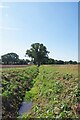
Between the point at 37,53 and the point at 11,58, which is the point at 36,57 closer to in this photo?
the point at 37,53

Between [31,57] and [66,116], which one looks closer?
[66,116]

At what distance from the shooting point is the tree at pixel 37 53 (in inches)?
3066

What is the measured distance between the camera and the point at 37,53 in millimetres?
78500

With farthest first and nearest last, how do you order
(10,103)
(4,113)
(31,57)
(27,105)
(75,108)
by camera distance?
1. (31,57)
2. (27,105)
3. (10,103)
4. (4,113)
5. (75,108)

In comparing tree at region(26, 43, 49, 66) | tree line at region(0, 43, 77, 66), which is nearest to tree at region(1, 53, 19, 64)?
tree line at region(0, 43, 77, 66)

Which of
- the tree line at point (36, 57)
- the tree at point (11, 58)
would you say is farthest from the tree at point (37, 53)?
the tree at point (11, 58)

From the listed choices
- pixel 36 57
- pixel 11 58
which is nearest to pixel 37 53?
pixel 36 57

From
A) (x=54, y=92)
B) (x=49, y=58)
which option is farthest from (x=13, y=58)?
(x=54, y=92)

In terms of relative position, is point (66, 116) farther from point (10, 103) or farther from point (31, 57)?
point (31, 57)

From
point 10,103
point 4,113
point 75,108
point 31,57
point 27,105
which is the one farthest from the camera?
point 31,57

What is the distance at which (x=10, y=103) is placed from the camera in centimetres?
1128

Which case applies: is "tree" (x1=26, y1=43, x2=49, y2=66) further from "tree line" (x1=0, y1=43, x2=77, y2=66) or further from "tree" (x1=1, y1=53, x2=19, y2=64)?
"tree" (x1=1, y1=53, x2=19, y2=64)

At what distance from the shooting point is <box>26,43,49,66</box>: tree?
255ft

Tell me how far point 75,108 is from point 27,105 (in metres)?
4.12
